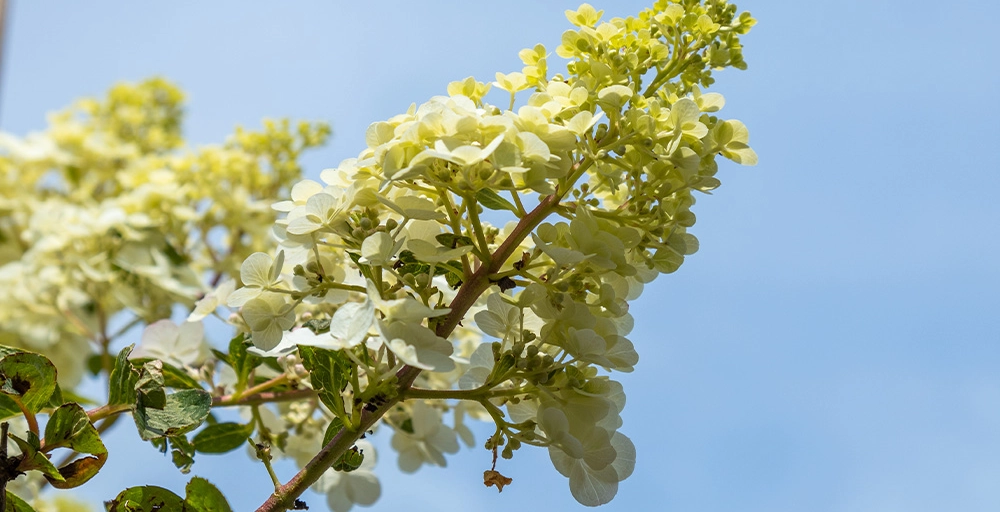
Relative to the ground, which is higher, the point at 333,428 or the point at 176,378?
the point at 176,378

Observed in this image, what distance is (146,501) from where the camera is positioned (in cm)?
85

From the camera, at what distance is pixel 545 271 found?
0.88m

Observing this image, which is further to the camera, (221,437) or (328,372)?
(221,437)

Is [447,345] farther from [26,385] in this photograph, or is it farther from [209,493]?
[26,385]

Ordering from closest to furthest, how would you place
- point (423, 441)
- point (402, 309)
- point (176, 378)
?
point (402, 309) → point (176, 378) → point (423, 441)

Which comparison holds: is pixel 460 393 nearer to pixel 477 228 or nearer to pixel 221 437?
pixel 477 228

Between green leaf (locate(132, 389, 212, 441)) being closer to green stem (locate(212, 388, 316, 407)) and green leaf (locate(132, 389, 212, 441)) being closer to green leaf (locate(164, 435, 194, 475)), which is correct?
green leaf (locate(164, 435, 194, 475))

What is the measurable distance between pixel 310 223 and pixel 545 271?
25 centimetres

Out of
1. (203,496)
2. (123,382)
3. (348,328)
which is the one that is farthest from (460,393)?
(123,382)

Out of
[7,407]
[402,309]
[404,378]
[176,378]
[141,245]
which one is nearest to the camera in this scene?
[402,309]

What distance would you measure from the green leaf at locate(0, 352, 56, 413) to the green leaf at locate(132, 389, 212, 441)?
9 centimetres

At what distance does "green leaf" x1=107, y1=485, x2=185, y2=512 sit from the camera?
0.85 meters

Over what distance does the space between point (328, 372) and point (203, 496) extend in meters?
0.20

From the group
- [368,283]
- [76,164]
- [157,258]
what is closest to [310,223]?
[368,283]
